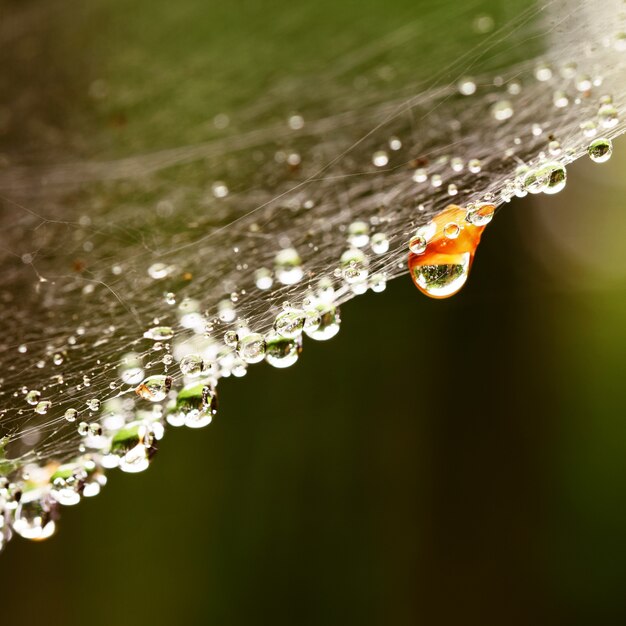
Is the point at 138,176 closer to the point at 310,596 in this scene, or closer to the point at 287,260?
the point at 287,260

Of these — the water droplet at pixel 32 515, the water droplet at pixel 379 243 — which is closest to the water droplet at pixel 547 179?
the water droplet at pixel 379 243

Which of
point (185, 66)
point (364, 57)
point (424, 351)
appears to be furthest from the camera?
point (424, 351)

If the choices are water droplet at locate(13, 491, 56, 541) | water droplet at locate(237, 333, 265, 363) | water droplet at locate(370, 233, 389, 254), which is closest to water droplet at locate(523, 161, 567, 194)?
water droplet at locate(370, 233, 389, 254)

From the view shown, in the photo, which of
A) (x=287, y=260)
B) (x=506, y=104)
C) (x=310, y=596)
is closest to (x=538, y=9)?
(x=506, y=104)

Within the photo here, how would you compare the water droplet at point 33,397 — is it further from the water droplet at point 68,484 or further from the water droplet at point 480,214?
the water droplet at point 480,214

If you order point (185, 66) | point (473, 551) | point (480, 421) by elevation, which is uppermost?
point (185, 66)

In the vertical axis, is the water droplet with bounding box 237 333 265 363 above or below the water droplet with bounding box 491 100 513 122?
below

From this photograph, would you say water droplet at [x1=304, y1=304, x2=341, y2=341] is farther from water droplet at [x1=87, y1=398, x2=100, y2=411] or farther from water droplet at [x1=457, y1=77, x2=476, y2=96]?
water droplet at [x1=457, y1=77, x2=476, y2=96]

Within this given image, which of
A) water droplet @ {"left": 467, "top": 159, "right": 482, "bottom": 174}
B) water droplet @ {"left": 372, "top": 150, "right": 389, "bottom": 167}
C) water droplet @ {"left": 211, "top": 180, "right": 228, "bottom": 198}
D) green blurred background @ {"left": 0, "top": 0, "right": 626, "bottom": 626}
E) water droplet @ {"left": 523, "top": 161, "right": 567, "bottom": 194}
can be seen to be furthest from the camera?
green blurred background @ {"left": 0, "top": 0, "right": 626, "bottom": 626}
